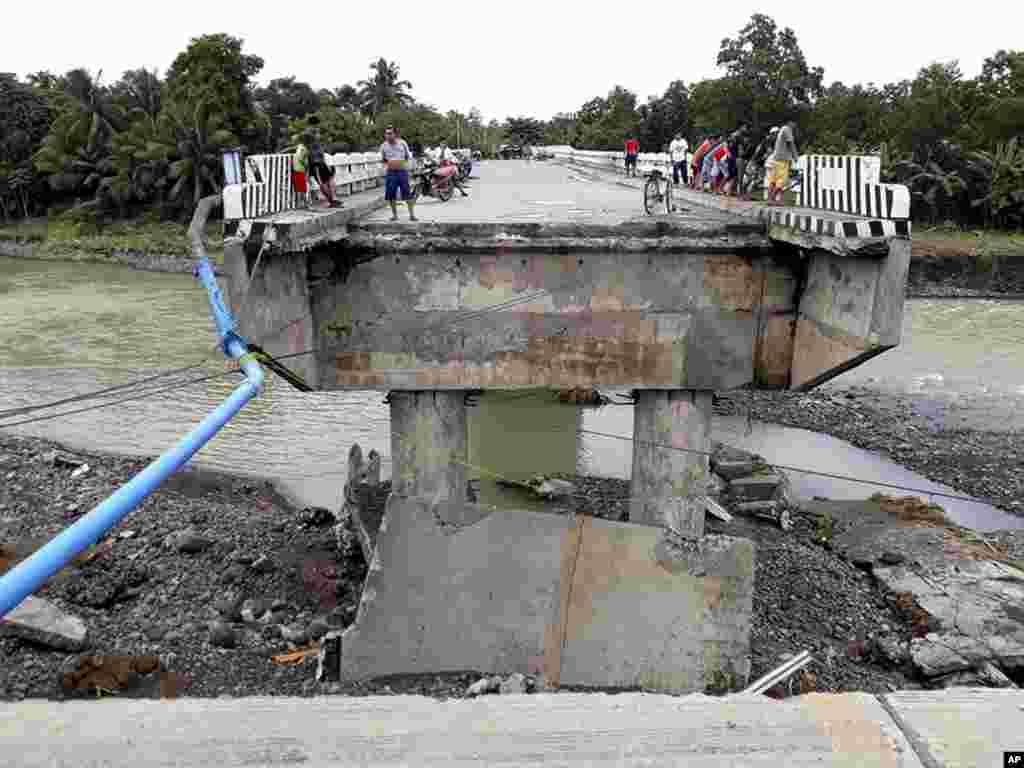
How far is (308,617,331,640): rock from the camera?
327 inches

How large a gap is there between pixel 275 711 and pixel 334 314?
25.3ft

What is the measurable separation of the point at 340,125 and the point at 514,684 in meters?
41.5

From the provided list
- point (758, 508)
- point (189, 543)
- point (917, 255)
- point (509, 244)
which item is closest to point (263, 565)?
point (189, 543)

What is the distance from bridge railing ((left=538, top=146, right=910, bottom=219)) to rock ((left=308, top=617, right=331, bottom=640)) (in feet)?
22.6

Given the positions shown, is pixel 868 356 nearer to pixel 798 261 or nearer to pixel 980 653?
pixel 798 261

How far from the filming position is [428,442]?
9.67 metres

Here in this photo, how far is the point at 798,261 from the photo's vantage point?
9258mm

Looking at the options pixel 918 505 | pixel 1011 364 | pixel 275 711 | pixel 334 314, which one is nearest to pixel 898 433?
pixel 918 505

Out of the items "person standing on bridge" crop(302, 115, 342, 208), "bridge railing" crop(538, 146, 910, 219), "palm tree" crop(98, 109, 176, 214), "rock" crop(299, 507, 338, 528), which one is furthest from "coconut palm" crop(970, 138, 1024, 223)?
"palm tree" crop(98, 109, 176, 214)

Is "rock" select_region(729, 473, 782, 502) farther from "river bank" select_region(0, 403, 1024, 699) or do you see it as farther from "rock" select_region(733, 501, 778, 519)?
"river bank" select_region(0, 403, 1024, 699)

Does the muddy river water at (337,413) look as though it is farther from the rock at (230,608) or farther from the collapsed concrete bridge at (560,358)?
the collapsed concrete bridge at (560,358)

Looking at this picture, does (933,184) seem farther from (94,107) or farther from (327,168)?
(94,107)

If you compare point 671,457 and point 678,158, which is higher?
point 678,158

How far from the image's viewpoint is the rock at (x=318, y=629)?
327 inches
